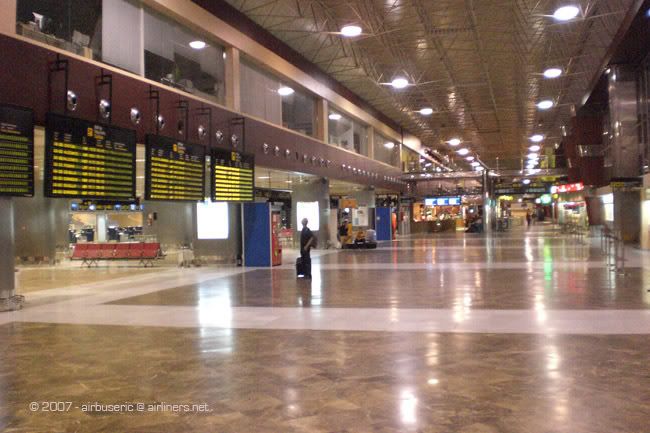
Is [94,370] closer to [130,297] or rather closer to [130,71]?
[130,297]

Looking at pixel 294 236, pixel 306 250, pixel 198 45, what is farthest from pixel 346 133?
pixel 306 250

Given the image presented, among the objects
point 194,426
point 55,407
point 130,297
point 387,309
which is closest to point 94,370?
point 55,407

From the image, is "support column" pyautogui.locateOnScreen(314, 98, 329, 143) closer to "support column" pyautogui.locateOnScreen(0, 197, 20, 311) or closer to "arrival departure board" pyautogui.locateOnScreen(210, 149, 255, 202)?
"arrival departure board" pyautogui.locateOnScreen(210, 149, 255, 202)

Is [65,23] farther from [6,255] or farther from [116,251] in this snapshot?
[116,251]

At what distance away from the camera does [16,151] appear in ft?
35.6

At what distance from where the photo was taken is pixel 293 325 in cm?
943

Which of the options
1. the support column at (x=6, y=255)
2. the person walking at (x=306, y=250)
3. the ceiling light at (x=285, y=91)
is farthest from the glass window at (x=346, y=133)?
the support column at (x=6, y=255)

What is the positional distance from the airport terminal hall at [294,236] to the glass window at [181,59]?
69 millimetres

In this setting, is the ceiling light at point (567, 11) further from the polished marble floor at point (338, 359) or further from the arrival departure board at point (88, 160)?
the arrival departure board at point (88, 160)

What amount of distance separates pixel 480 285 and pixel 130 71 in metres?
9.82

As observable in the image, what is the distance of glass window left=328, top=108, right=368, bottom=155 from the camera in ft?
99.0

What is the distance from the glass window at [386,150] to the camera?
3878 cm

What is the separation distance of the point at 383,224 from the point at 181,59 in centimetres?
2476

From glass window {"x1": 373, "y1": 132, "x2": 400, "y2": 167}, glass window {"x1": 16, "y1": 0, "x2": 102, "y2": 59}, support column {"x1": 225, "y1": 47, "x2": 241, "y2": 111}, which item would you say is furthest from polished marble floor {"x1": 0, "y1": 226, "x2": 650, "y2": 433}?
glass window {"x1": 373, "y1": 132, "x2": 400, "y2": 167}
